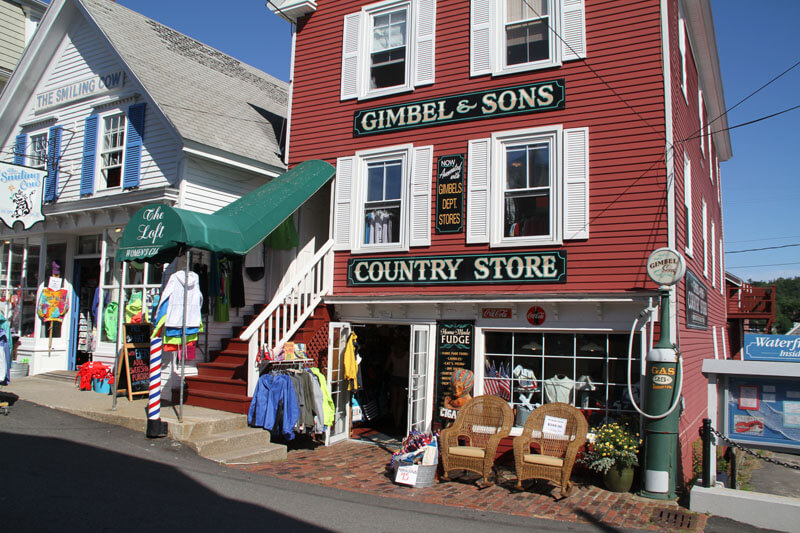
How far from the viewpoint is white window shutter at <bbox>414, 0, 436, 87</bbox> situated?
36.9ft

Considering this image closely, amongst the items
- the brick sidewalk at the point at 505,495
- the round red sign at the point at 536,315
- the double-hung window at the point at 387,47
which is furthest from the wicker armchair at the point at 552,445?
the double-hung window at the point at 387,47

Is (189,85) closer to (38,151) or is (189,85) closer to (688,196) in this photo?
(38,151)

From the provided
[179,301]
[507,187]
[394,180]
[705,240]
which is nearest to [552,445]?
[507,187]

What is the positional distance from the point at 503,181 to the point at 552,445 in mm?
4269

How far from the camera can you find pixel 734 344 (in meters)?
25.5

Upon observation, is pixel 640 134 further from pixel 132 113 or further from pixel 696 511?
pixel 132 113

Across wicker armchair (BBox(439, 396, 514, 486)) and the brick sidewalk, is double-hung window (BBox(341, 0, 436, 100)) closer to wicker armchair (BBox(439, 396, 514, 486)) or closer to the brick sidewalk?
wicker armchair (BBox(439, 396, 514, 486))

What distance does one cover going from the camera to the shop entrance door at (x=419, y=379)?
1013 cm

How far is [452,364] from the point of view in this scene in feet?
33.9

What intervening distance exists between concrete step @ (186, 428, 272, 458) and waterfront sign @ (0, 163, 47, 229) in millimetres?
6710

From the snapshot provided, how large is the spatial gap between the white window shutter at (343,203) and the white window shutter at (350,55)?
4.50ft

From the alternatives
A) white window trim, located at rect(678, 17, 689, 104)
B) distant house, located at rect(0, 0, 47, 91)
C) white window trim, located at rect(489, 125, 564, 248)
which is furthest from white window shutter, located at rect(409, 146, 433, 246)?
distant house, located at rect(0, 0, 47, 91)

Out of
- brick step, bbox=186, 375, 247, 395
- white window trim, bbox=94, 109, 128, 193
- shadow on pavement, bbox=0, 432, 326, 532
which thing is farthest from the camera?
white window trim, bbox=94, 109, 128, 193

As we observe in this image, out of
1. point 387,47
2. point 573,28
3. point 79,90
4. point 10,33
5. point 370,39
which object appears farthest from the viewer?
point 10,33
